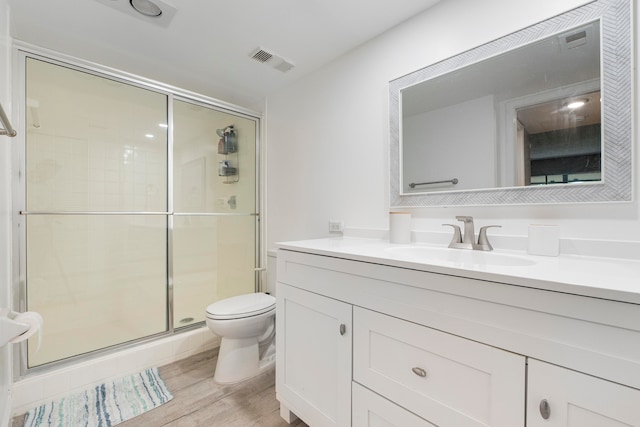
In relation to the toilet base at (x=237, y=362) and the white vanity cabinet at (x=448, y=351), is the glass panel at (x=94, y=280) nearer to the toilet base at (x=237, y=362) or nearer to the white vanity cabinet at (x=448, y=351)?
the toilet base at (x=237, y=362)

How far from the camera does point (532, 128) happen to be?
1.16 m

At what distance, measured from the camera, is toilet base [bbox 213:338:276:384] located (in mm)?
1744

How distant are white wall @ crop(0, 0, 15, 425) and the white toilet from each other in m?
0.87

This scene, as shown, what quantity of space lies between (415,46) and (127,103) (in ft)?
6.76

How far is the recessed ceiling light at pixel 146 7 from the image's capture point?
1.41 m

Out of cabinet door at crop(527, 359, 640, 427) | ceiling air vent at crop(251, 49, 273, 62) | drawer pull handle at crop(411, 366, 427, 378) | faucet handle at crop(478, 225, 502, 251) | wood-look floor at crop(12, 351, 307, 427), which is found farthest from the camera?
ceiling air vent at crop(251, 49, 273, 62)

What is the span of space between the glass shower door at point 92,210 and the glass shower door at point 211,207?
0.14 m

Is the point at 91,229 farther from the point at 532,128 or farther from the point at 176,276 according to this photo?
the point at 532,128

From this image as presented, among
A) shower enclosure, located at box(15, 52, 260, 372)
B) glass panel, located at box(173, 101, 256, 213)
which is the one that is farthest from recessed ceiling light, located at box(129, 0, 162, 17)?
glass panel, located at box(173, 101, 256, 213)

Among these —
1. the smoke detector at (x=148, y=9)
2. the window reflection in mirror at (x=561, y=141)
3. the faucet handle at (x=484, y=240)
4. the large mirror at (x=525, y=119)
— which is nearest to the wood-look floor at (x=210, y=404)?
the faucet handle at (x=484, y=240)

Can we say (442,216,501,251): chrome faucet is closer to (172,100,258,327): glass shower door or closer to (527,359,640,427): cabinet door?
(527,359,640,427): cabinet door

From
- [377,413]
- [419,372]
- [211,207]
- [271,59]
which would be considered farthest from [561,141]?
[211,207]

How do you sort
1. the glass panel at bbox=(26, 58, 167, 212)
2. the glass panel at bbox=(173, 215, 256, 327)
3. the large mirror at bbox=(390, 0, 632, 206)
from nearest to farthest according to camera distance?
the large mirror at bbox=(390, 0, 632, 206), the glass panel at bbox=(26, 58, 167, 212), the glass panel at bbox=(173, 215, 256, 327)

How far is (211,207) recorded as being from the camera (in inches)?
98.2
